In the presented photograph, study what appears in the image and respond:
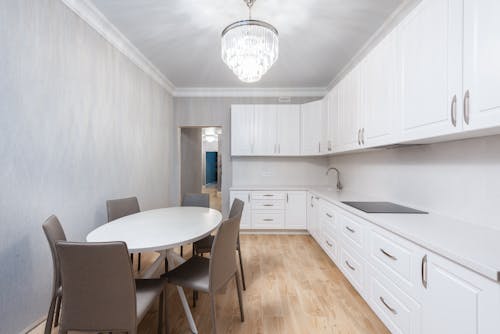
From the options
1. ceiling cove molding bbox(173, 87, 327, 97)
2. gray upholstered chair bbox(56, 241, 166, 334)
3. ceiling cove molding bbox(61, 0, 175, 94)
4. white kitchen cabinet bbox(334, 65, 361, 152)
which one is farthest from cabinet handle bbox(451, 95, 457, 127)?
ceiling cove molding bbox(173, 87, 327, 97)

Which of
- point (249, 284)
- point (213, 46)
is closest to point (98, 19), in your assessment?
point (213, 46)

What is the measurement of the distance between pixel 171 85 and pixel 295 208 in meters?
3.12

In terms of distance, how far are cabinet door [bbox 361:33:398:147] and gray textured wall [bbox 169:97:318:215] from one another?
2221mm

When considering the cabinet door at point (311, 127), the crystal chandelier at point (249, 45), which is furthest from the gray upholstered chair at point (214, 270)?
the cabinet door at point (311, 127)

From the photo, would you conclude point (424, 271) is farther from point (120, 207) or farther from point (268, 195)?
point (268, 195)

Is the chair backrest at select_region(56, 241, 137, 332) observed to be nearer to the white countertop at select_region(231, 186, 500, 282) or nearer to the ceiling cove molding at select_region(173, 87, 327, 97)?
the white countertop at select_region(231, 186, 500, 282)

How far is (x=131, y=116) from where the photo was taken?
2.95m

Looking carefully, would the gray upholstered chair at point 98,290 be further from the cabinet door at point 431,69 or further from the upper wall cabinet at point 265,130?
the upper wall cabinet at point 265,130

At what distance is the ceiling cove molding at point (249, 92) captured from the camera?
4324 millimetres

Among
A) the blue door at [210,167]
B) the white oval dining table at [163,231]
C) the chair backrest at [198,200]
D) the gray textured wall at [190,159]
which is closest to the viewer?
the white oval dining table at [163,231]

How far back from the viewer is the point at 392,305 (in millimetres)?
1501

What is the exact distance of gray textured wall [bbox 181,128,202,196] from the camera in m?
5.04

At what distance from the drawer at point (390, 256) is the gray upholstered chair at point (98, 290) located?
1512 mm

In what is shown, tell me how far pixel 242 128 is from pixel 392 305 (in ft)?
10.6
